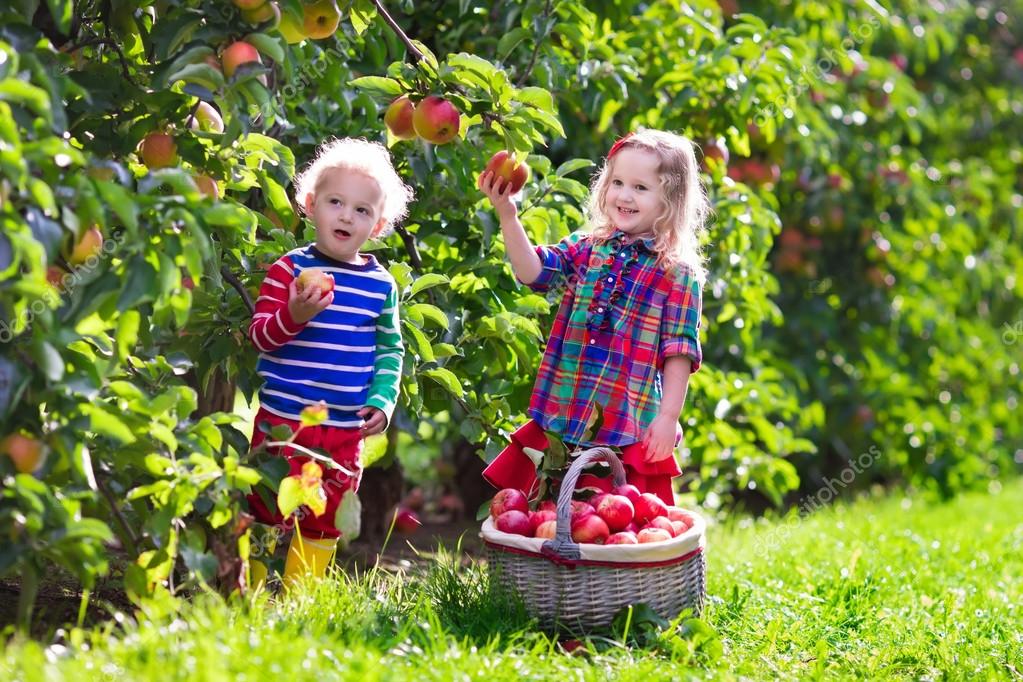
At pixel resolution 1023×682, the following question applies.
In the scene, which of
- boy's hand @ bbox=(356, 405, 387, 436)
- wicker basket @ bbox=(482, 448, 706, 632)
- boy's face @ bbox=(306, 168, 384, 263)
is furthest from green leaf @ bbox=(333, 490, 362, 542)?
boy's face @ bbox=(306, 168, 384, 263)

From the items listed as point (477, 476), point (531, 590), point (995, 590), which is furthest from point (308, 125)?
point (995, 590)

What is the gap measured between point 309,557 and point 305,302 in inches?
24.2

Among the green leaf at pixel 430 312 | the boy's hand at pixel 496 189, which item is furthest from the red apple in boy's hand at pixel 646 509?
the boy's hand at pixel 496 189

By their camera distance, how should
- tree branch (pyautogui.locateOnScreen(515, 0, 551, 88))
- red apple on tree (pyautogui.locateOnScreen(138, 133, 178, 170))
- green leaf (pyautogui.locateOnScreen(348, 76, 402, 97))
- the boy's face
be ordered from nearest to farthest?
red apple on tree (pyautogui.locateOnScreen(138, 133, 178, 170)) < the boy's face < green leaf (pyautogui.locateOnScreen(348, 76, 402, 97)) < tree branch (pyautogui.locateOnScreen(515, 0, 551, 88))

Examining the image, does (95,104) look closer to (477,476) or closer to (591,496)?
(591,496)

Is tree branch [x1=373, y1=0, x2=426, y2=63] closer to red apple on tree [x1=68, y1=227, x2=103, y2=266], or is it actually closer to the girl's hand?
red apple on tree [x1=68, y1=227, x2=103, y2=266]

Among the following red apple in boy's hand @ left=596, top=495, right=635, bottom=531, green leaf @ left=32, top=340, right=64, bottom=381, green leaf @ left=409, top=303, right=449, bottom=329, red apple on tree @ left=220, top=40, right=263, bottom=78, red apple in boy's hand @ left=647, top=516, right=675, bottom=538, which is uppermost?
red apple on tree @ left=220, top=40, right=263, bottom=78

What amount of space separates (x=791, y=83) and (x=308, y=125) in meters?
1.55

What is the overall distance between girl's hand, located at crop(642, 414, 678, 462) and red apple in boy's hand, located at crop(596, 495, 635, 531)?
21 centimetres

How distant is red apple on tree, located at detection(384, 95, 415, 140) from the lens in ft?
9.23

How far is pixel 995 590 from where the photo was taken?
3.63 metres

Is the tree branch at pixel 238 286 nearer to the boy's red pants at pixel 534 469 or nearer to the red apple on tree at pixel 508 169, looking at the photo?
the red apple on tree at pixel 508 169

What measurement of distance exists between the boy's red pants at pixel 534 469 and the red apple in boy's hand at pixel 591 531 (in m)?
0.27

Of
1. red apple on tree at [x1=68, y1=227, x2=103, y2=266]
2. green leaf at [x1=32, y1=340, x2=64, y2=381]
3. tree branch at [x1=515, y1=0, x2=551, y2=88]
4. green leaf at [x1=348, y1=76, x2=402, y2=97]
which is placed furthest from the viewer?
tree branch at [x1=515, y1=0, x2=551, y2=88]
